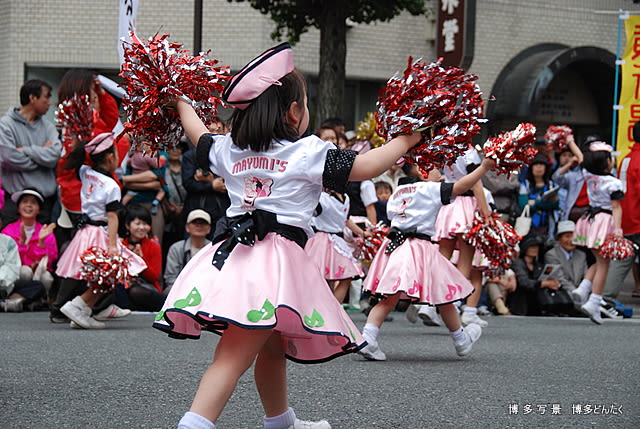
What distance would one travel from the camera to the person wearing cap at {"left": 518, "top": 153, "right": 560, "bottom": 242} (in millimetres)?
14047

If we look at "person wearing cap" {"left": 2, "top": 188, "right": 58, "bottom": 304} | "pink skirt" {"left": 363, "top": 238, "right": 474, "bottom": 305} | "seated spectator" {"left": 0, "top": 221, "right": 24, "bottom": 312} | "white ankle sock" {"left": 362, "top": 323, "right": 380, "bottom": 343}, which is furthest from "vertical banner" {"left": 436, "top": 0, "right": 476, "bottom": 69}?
"white ankle sock" {"left": 362, "top": 323, "right": 380, "bottom": 343}

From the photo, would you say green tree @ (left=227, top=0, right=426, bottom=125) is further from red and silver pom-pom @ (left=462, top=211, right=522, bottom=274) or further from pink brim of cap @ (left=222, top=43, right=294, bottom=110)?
pink brim of cap @ (left=222, top=43, right=294, bottom=110)

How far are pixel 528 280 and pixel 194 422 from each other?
9.77 m

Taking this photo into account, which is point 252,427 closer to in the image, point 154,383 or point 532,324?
point 154,383

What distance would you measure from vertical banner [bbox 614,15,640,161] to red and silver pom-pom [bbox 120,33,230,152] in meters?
10.9

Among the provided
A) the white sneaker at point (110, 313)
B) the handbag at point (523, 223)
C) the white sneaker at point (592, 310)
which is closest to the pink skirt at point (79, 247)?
the white sneaker at point (110, 313)

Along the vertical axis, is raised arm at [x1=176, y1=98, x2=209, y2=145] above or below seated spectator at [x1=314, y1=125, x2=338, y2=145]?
above

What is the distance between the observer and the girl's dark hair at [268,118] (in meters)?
4.07

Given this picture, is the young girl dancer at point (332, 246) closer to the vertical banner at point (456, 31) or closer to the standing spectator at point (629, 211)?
the standing spectator at point (629, 211)

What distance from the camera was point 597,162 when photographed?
11773 millimetres

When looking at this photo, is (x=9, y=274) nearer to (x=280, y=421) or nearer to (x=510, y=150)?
(x=510, y=150)

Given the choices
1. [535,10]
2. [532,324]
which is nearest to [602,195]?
[532,324]

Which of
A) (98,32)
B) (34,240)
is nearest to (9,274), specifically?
(34,240)

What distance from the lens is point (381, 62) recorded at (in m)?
20.6
